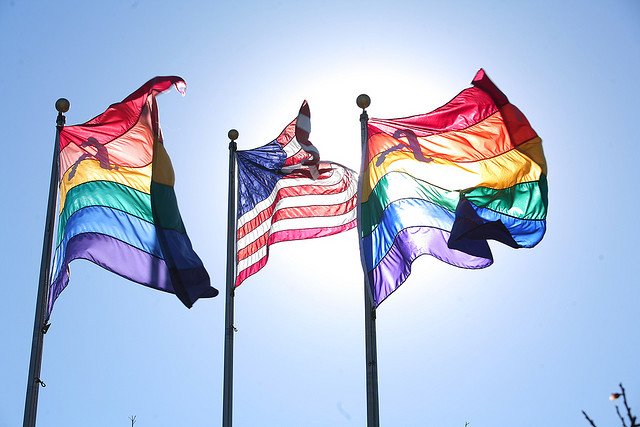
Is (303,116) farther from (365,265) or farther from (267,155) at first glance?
(365,265)

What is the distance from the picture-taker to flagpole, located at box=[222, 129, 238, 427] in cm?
1577

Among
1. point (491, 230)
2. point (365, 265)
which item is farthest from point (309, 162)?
point (491, 230)

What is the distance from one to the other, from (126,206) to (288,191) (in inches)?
143

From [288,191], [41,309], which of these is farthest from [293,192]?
[41,309]

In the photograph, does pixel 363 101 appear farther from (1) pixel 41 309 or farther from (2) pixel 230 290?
(1) pixel 41 309

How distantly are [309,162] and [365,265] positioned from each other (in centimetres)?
384

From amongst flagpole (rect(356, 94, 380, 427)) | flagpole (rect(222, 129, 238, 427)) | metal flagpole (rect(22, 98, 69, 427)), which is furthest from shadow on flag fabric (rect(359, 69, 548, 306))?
metal flagpole (rect(22, 98, 69, 427))

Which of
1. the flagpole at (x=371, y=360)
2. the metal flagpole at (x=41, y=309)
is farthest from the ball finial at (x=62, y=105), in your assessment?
the flagpole at (x=371, y=360)

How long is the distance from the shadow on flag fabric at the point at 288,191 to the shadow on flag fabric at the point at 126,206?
6.22ft

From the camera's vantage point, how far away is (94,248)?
15.9 m

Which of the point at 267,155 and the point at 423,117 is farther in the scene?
the point at 267,155

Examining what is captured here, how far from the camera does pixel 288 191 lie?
18328 millimetres

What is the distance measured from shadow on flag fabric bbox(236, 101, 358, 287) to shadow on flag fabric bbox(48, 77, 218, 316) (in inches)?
74.6

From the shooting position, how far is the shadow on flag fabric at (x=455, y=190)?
15.3 m
